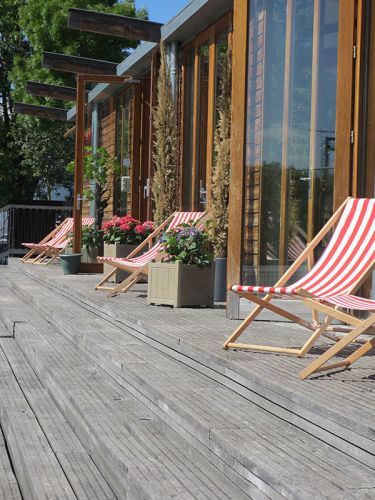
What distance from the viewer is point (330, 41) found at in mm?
5227

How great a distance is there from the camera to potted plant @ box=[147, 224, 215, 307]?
6340mm

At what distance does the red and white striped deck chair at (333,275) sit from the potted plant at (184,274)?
2.01 m

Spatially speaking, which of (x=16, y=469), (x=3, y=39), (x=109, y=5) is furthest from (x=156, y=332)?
(x=3, y=39)

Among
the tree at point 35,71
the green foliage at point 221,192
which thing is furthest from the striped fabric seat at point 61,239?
the tree at point 35,71

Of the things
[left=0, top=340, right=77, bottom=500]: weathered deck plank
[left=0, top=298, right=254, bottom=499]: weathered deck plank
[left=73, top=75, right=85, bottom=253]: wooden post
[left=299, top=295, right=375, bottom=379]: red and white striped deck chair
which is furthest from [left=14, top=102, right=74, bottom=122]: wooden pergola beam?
[left=299, top=295, right=375, bottom=379]: red and white striped deck chair

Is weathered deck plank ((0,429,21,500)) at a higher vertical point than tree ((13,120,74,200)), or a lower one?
lower

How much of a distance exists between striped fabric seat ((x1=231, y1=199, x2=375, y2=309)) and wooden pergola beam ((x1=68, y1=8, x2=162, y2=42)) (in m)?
5.25

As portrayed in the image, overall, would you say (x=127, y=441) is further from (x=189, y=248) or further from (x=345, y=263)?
(x=189, y=248)

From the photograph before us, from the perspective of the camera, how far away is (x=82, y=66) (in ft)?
37.2

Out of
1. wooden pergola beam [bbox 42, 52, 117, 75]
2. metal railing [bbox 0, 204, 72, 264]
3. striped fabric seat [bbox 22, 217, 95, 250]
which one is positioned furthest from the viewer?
metal railing [bbox 0, 204, 72, 264]

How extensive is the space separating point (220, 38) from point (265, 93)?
9.78 ft

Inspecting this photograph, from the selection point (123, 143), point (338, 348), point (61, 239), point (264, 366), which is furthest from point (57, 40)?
point (338, 348)

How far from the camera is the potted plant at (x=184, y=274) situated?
20.8 ft

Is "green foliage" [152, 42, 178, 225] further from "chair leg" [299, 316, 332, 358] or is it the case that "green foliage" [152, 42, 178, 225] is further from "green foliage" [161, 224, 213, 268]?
"chair leg" [299, 316, 332, 358]
